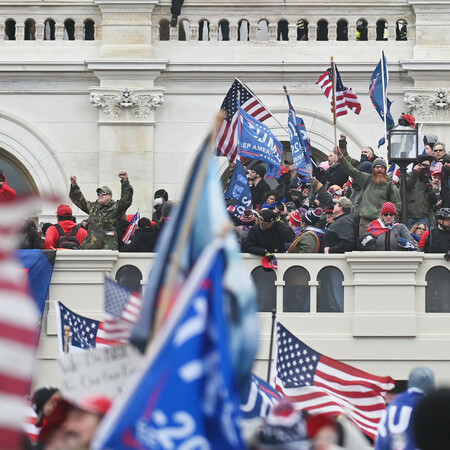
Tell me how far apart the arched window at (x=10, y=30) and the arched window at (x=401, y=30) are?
6.32 meters

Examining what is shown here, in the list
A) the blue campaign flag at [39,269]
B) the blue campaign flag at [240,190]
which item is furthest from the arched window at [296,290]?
the blue campaign flag at [39,269]

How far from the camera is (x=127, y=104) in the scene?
78.0 feet

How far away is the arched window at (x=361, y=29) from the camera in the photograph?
2444cm

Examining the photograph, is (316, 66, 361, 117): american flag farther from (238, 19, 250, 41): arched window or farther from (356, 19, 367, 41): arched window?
(238, 19, 250, 41): arched window

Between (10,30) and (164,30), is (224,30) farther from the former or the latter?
(10,30)

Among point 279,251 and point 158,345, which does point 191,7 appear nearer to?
point 279,251

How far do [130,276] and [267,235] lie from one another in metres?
1.56

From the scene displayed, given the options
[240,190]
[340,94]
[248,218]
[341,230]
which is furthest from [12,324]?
[340,94]

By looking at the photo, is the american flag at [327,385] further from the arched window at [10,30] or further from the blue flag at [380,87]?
the arched window at [10,30]

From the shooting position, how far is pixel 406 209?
1714 centimetres

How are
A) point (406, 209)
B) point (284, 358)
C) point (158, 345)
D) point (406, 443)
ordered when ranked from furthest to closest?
point (406, 209) → point (284, 358) → point (406, 443) → point (158, 345)

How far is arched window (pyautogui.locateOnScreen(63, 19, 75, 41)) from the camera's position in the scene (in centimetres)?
2436

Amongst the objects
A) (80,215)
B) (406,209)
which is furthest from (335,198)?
(80,215)

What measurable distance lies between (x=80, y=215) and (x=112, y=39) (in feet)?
10.1
